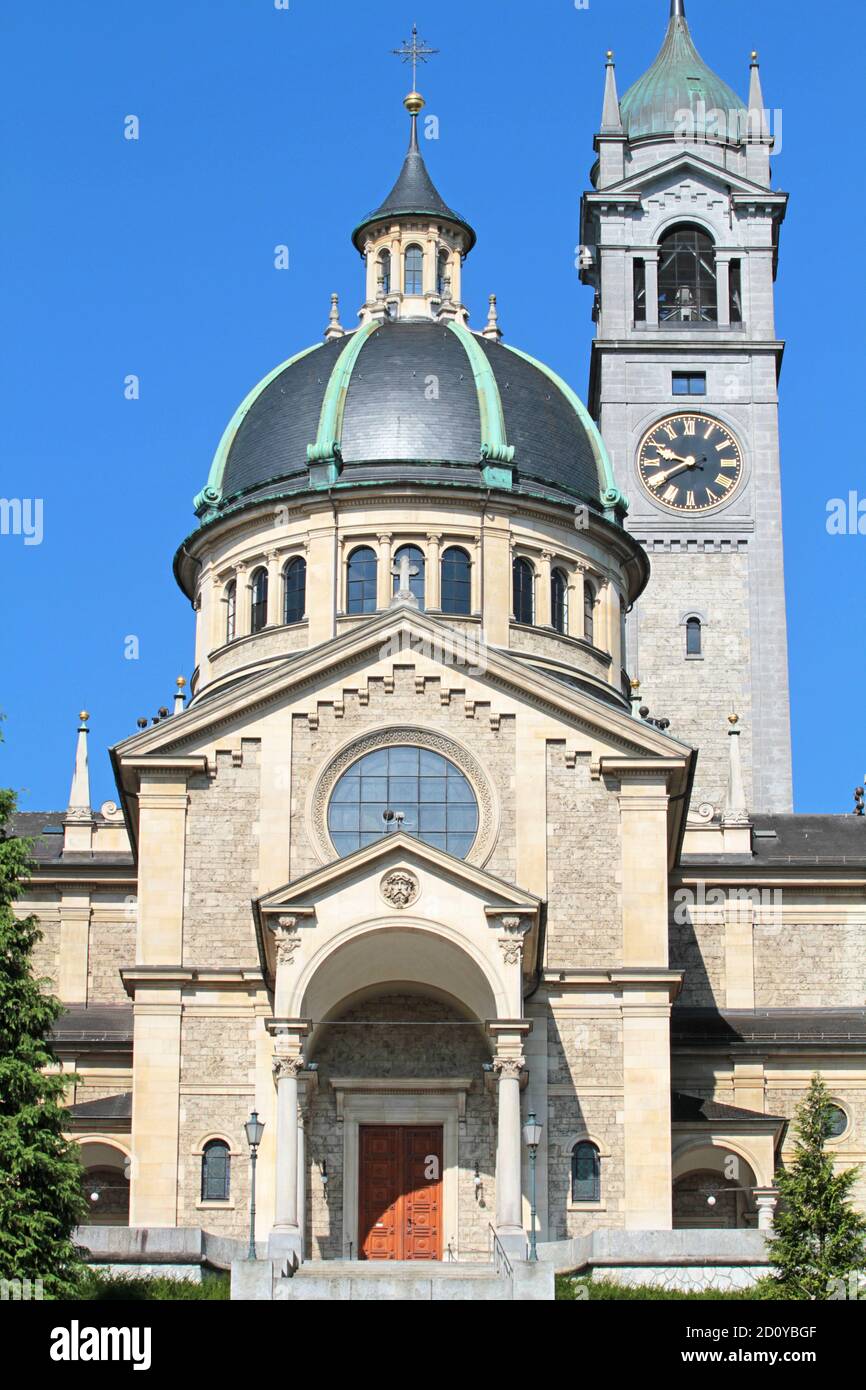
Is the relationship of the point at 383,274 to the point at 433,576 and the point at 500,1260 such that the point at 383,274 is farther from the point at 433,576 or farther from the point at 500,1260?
the point at 500,1260

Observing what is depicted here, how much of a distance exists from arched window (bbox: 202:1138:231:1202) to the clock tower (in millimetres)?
35216

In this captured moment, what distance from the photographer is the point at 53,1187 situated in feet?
119

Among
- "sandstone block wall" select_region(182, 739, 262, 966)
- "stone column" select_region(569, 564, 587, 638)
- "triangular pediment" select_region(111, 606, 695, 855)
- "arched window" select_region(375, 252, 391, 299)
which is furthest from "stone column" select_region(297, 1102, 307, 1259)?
"arched window" select_region(375, 252, 391, 299)

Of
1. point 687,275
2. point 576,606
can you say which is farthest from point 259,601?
point 687,275

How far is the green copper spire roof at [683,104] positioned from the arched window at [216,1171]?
56281 mm

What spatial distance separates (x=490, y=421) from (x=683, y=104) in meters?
40.4

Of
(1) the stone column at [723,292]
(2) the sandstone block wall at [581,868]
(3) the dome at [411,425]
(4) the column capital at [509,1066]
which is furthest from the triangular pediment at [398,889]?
(1) the stone column at [723,292]

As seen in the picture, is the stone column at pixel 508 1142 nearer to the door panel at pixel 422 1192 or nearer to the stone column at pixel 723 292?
the door panel at pixel 422 1192

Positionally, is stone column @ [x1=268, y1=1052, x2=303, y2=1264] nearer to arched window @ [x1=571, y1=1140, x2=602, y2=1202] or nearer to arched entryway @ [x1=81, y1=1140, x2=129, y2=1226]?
arched window @ [x1=571, y1=1140, x2=602, y2=1202]

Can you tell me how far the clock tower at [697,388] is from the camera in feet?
271

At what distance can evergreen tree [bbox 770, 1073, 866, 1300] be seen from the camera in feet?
121
